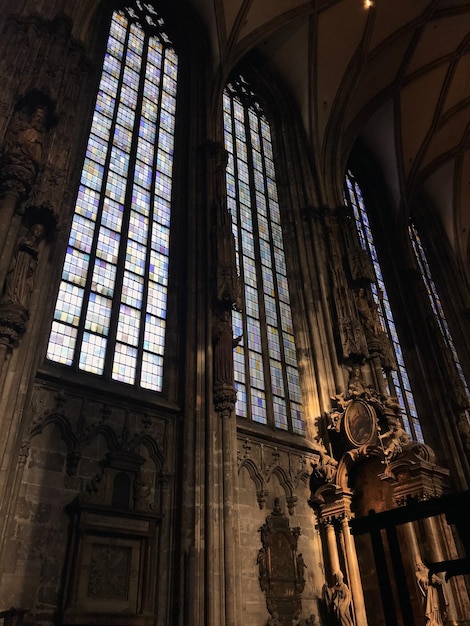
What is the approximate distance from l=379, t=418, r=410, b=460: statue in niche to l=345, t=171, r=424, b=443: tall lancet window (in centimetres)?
384

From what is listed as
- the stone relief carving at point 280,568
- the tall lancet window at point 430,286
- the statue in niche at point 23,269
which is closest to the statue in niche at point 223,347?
the stone relief carving at point 280,568

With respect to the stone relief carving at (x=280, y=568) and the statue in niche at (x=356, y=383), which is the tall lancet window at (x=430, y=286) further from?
the stone relief carving at (x=280, y=568)

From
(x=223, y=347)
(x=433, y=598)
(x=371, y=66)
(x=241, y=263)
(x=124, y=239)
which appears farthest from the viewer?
(x=371, y=66)

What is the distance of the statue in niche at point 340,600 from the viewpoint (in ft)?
32.3

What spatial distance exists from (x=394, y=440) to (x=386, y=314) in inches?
287

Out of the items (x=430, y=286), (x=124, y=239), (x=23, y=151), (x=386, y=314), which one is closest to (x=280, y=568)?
(x=124, y=239)

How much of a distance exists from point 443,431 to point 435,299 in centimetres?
736

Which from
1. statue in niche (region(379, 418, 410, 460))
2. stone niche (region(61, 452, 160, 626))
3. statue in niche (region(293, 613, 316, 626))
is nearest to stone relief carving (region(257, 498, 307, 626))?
statue in niche (region(293, 613, 316, 626))

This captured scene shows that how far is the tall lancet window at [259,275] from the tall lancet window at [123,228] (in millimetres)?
2303

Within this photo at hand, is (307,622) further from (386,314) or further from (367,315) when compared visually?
(386,314)

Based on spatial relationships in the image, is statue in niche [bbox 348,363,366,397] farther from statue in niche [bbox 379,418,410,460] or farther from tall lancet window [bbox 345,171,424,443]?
tall lancet window [bbox 345,171,424,443]

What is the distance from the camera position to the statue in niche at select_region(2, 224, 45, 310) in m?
7.95

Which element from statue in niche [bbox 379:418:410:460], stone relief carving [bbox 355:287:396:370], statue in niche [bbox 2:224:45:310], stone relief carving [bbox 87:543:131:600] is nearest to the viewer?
stone relief carving [bbox 87:543:131:600]

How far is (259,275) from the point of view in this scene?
14.1 meters
